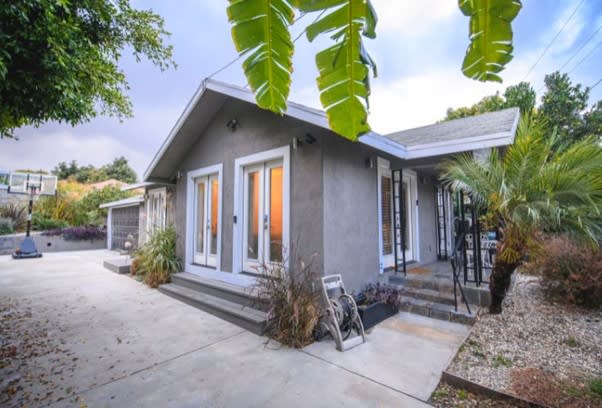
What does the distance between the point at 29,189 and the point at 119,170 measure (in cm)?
2387

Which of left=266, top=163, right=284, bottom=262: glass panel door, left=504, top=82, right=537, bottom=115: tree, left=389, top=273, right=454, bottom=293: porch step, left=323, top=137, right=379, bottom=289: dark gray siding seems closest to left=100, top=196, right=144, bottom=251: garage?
left=266, top=163, right=284, bottom=262: glass panel door

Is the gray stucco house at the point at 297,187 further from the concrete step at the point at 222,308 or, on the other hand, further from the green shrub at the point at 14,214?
the green shrub at the point at 14,214

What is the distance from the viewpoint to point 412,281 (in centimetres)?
525

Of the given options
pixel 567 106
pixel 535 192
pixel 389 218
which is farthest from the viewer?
pixel 567 106

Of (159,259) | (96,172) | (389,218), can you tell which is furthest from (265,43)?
(96,172)

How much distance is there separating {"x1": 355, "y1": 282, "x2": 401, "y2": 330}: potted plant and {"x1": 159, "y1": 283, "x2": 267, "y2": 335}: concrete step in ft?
5.01

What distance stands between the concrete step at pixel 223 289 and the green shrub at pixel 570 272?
14.5 feet

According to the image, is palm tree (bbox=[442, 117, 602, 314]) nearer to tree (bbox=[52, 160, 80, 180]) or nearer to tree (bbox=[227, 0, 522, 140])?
tree (bbox=[227, 0, 522, 140])

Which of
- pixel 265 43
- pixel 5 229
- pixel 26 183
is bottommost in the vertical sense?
pixel 5 229

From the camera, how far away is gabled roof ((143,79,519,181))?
4277 mm

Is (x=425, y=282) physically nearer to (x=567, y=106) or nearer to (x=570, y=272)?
(x=570, y=272)

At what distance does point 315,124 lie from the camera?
4137 mm

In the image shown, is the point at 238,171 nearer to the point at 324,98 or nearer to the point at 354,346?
the point at 354,346

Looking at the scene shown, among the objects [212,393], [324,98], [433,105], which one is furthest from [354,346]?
[324,98]
